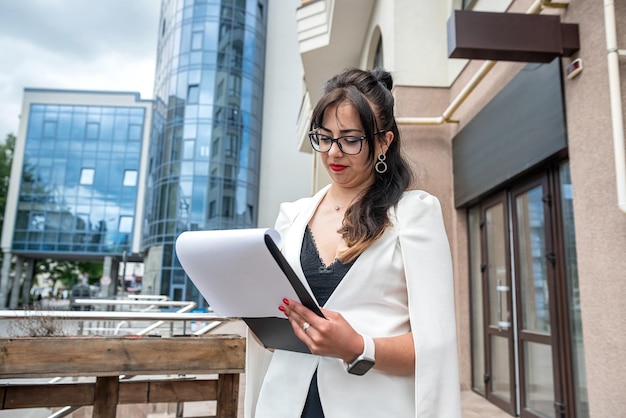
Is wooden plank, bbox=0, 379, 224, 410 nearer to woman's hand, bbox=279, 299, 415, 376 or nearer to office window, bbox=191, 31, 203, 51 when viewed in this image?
woman's hand, bbox=279, 299, 415, 376

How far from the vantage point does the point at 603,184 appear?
8.55 feet

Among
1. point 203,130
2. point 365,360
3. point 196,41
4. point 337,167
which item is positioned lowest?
point 365,360

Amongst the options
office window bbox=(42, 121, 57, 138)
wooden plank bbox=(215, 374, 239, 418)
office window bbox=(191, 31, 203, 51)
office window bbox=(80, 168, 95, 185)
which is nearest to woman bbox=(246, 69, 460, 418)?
wooden plank bbox=(215, 374, 239, 418)

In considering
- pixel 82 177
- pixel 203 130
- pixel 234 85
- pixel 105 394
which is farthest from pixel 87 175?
pixel 105 394

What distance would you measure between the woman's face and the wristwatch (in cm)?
36

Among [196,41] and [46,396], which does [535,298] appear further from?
[196,41]

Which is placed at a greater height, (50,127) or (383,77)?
(50,127)

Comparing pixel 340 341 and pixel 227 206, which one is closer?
pixel 340 341

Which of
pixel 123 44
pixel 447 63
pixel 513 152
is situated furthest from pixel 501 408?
pixel 123 44

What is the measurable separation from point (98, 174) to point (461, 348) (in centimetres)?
3001

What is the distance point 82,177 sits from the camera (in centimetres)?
2991

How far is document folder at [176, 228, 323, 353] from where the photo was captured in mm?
723

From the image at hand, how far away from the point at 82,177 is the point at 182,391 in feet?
103

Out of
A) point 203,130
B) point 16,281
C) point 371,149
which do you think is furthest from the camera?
point 16,281
